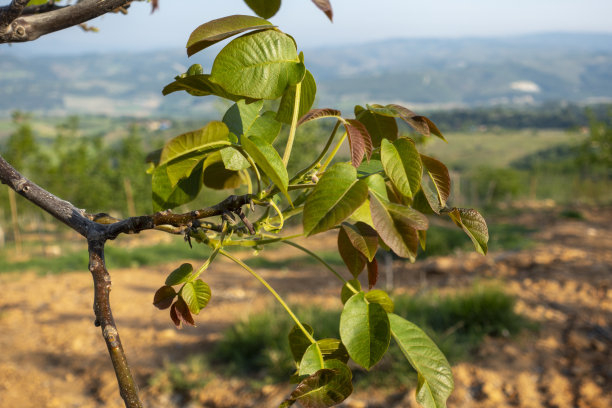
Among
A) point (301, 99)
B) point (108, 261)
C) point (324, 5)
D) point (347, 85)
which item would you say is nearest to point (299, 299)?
point (108, 261)

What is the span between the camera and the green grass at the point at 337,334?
3.77 m

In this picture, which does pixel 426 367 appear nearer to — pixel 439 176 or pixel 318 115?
pixel 439 176

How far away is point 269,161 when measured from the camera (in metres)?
0.55

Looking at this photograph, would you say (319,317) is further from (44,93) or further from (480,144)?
(44,93)

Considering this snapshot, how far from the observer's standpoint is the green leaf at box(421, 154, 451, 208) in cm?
64

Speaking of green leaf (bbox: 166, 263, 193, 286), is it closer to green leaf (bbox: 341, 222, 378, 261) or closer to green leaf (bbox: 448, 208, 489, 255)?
green leaf (bbox: 341, 222, 378, 261)

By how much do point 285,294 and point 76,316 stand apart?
7.88ft

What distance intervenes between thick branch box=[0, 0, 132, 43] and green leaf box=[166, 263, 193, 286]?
358 mm

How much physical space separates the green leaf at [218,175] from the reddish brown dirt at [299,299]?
9.24ft

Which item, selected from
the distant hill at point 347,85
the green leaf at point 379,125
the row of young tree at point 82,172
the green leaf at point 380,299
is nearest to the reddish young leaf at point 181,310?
the green leaf at point 380,299

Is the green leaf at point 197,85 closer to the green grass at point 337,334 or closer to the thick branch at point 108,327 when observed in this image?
the thick branch at point 108,327

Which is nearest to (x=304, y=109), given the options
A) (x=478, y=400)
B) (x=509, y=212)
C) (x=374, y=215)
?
(x=374, y=215)

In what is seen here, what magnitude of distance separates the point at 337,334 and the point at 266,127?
3.29 m

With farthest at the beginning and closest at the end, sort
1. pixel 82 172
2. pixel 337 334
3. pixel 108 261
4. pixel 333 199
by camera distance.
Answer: pixel 82 172 → pixel 108 261 → pixel 337 334 → pixel 333 199
